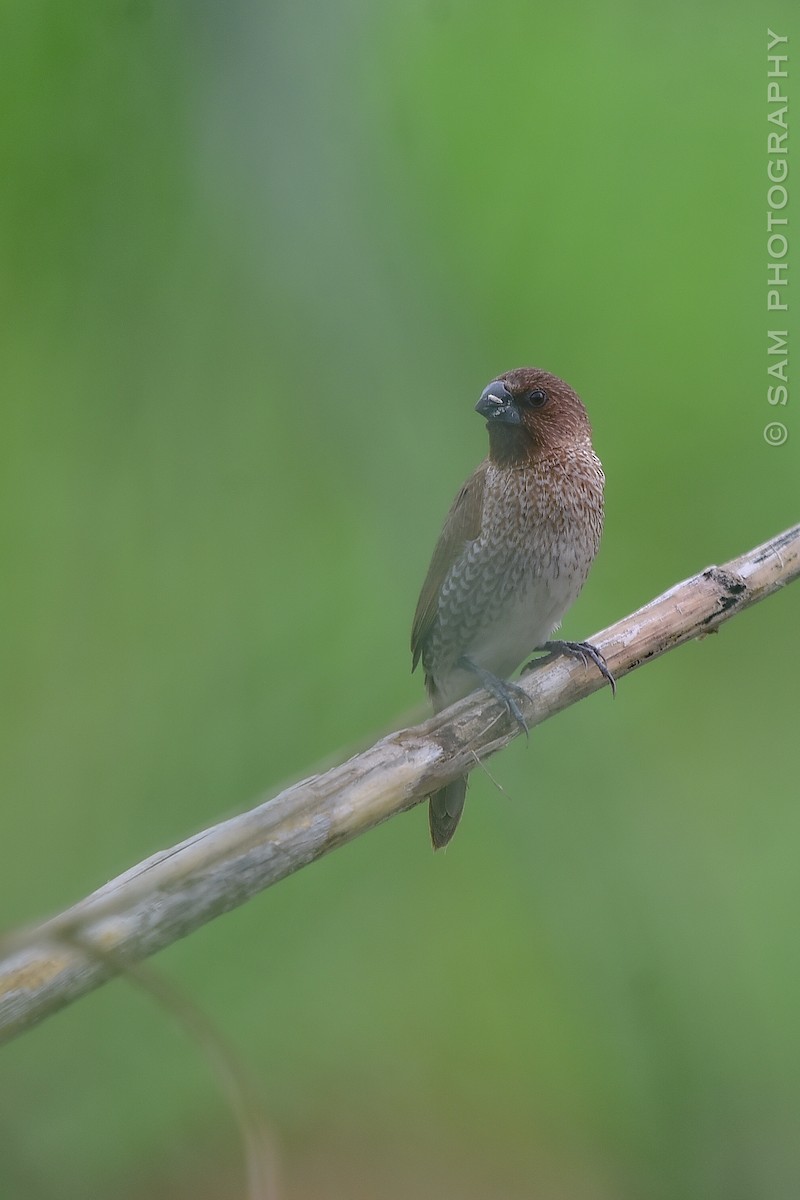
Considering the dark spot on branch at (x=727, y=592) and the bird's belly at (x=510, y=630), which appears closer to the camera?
the dark spot on branch at (x=727, y=592)

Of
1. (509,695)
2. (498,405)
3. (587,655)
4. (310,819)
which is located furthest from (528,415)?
(310,819)

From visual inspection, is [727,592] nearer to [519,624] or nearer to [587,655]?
[587,655]

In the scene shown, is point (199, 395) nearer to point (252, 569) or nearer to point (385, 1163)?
point (252, 569)

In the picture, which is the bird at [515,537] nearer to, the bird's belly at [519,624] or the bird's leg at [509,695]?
the bird's belly at [519,624]

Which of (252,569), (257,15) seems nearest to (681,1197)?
(252,569)

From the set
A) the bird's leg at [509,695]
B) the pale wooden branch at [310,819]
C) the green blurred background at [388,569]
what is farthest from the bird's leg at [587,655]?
the green blurred background at [388,569]

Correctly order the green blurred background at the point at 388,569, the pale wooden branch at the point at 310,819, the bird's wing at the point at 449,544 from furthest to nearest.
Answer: the bird's wing at the point at 449,544
the green blurred background at the point at 388,569
the pale wooden branch at the point at 310,819
